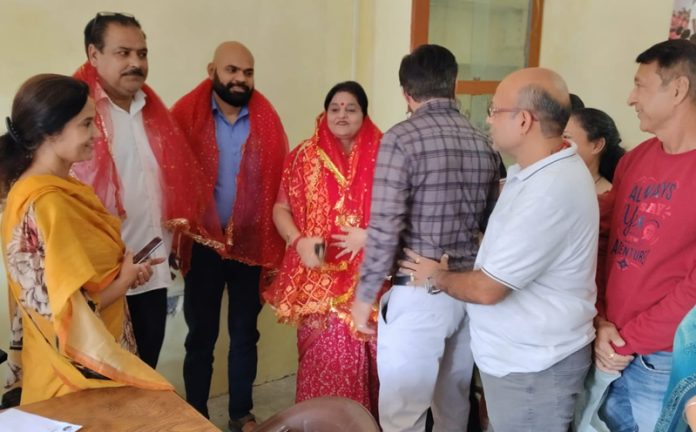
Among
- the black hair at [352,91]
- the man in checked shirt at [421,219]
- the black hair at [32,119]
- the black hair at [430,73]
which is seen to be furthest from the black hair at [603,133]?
the black hair at [32,119]

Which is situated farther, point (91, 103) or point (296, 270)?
point (296, 270)

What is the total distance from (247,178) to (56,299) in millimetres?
1038

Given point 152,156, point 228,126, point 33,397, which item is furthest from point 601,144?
point 33,397

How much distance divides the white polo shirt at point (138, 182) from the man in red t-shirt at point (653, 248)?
55.4 inches

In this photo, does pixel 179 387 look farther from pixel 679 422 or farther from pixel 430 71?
pixel 679 422

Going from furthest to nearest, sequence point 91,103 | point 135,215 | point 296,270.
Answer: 1. point 296,270
2. point 135,215
3. point 91,103

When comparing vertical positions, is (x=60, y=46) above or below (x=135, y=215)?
above

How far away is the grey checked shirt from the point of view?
1.68 m

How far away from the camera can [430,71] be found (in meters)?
1.73

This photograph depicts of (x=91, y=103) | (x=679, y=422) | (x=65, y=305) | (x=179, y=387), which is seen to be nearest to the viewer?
(x=679, y=422)

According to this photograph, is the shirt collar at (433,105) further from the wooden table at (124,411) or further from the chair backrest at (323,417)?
the wooden table at (124,411)

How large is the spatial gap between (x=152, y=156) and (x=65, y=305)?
0.77 m

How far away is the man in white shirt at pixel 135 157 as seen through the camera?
180 cm

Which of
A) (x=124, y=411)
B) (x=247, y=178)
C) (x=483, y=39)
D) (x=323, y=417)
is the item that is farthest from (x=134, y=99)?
(x=483, y=39)
